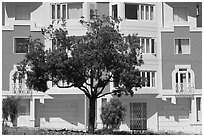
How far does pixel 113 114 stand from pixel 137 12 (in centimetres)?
920

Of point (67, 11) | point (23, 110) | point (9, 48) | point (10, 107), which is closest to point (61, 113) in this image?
point (23, 110)

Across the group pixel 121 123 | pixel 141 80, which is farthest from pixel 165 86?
pixel 141 80

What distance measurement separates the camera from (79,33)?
37719mm

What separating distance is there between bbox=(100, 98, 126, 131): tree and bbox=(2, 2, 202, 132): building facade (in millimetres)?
2270

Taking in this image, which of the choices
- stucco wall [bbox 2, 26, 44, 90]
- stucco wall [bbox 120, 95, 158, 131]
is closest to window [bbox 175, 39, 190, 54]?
stucco wall [bbox 120, 95, 158, 131]

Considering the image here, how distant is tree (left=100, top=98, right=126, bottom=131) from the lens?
35.2m

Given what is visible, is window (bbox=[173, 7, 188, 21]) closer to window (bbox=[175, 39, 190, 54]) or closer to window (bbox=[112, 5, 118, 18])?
window (bbox=[175, 39, 190, 54])

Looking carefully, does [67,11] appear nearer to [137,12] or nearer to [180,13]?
[137,12]

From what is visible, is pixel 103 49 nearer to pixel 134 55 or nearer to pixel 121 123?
pixel 134 55

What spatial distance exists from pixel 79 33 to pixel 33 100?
668 centimetres

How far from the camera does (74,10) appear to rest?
38.7 meters

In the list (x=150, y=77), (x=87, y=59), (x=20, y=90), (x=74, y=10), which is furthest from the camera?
(x=150, y=77)

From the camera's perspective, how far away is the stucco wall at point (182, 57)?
129ft

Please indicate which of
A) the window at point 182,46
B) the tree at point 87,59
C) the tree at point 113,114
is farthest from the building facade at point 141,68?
the tree at point 87,59
